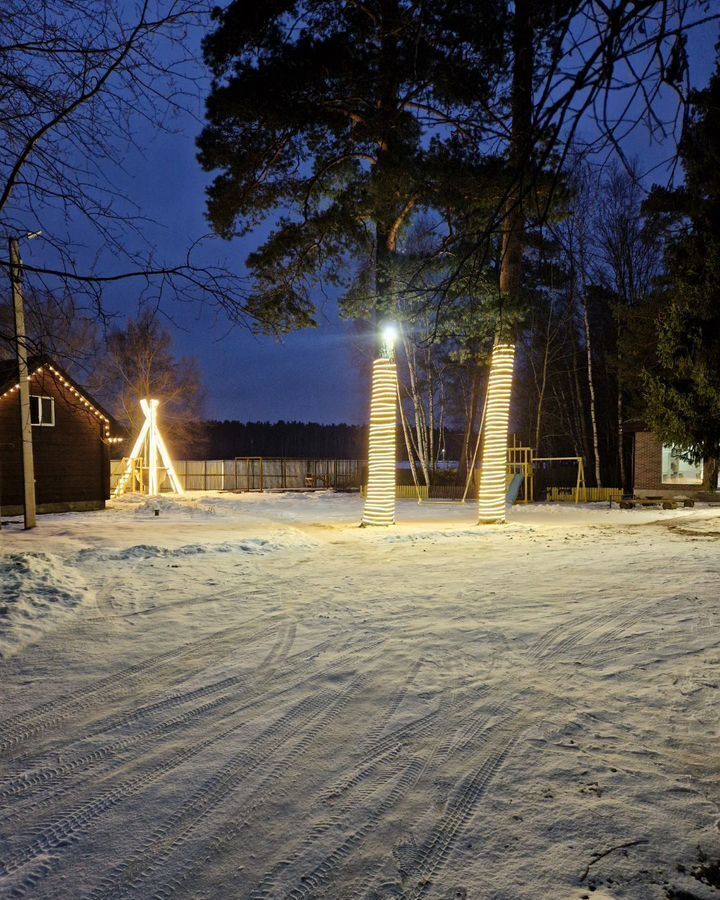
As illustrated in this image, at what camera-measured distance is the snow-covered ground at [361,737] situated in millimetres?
2129

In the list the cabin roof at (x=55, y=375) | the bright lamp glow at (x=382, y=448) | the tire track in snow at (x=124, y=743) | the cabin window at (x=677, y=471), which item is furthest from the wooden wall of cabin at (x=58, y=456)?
the cabin window at (x=677, y=471)

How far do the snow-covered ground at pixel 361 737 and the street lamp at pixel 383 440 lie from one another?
6453 mm

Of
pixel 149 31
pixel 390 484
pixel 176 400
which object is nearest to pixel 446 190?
pixel 390 484

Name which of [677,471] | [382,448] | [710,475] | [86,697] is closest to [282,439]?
[677,471]

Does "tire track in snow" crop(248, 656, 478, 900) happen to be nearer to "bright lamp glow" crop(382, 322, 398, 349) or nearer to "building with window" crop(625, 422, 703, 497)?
"bright lamp glow" crop(382, 322, 398, 349)

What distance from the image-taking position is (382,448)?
13.6 meters

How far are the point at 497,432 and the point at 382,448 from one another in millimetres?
2796

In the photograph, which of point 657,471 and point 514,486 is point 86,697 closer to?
point 514,486

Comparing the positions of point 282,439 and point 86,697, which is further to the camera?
point 282,439

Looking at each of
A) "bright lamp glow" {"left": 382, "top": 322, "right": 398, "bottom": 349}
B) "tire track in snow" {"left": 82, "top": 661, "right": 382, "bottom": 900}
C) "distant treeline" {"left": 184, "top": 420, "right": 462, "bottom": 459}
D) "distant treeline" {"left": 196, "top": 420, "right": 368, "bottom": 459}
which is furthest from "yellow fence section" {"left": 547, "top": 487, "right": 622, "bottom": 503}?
"distant treeline" {"left": 196, "top": 420, "right": 368, "bottom": 459}

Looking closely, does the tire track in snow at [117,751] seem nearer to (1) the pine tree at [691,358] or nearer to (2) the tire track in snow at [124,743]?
(2) the tire track in snow at [124,743]

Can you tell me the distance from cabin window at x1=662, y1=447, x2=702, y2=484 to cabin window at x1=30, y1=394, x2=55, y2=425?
77.1 ft

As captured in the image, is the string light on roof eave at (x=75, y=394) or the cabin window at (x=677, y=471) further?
the cabin window at (x=677, y=471)

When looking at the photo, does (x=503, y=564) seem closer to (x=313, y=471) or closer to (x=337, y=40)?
(x=337, y=40)
